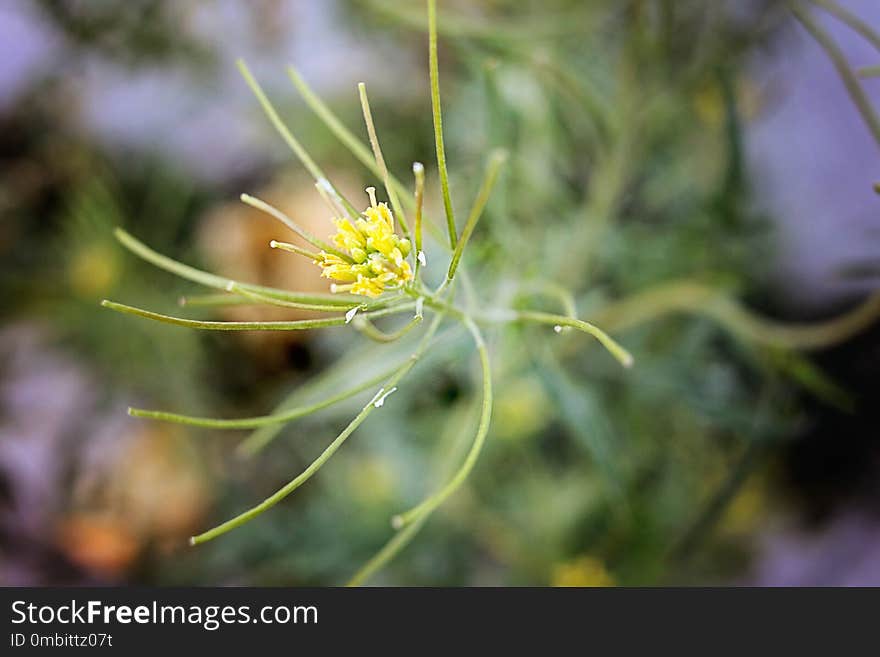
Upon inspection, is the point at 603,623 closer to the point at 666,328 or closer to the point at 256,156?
the point at 666,328

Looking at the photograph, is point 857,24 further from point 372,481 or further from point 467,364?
point 372,481

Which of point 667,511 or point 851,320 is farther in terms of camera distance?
point 667,511

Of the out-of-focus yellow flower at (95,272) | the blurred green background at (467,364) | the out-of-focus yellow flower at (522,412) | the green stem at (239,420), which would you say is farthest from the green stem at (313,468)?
the out-of-focus yellow flower at (95,272)

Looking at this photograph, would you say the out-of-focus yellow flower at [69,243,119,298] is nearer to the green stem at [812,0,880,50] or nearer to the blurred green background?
the blurred green background

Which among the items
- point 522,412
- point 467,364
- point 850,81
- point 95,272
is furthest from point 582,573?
point 95,272

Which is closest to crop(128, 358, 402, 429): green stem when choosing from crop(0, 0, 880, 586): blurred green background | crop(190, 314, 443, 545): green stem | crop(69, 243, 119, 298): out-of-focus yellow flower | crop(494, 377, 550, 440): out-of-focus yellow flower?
crop(190, 314, 443, 545): green stem

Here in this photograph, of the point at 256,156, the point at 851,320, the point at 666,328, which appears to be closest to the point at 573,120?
the point at 666,328
